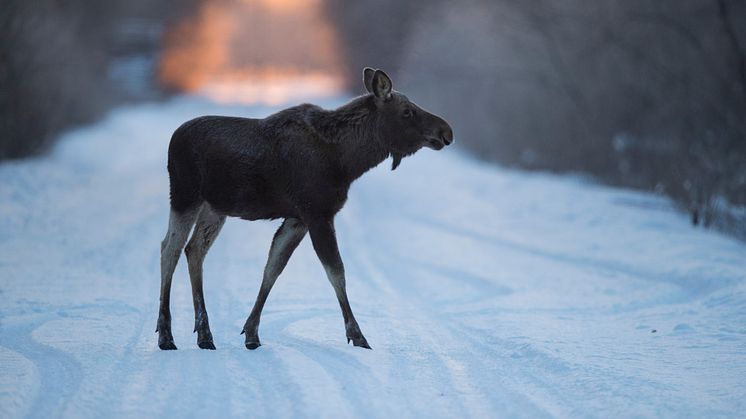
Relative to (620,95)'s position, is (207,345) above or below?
below

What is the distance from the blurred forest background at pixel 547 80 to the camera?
1978 centimetres

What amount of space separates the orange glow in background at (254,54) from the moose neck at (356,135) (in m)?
36.3

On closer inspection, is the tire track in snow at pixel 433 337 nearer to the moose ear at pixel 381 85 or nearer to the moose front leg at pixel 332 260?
the moose front leg at pixel 332 260

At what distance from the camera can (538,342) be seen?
25.4 ft

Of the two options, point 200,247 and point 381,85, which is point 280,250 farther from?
point 381,85

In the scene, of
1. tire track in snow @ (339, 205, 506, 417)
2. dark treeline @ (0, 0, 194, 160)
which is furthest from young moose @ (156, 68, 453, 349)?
dark treeline @ (0, 0, 194, 160)

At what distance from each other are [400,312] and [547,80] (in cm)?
1821

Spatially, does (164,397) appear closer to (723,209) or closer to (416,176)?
(723,209)

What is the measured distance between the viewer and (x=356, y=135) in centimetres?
750

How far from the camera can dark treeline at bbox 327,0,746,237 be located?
18266mm

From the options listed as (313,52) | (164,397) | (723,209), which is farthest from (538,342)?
(313,52)

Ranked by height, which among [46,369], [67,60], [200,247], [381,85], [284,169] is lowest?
[46,369]

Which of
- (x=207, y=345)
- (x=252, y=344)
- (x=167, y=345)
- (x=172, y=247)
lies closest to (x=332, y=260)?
(x=252, y=344)

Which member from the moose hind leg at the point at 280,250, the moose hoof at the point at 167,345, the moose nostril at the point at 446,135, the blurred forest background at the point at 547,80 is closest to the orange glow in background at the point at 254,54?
the blurred forest background at the point at 547,80
